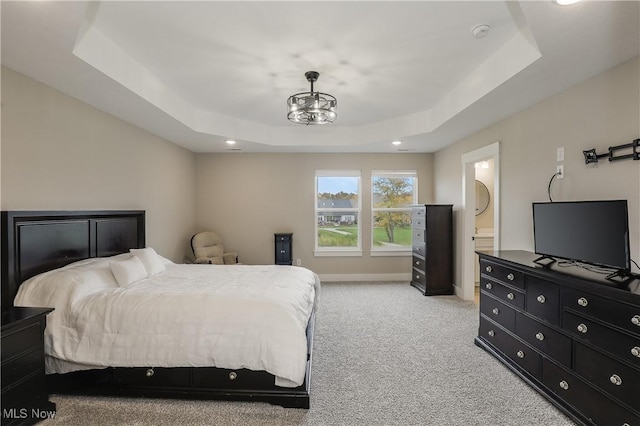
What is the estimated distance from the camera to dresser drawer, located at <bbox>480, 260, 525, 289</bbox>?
2.66 m

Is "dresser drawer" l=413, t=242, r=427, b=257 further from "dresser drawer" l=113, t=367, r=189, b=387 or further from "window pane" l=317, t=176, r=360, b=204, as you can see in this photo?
"dresser drawer" l=113, t=367, r=189, b=387

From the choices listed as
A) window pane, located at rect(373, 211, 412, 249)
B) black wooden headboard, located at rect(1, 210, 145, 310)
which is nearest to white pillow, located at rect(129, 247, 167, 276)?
black wooden headboard, located at rect(1, 210, 145, 310)

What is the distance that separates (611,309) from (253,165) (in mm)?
5188

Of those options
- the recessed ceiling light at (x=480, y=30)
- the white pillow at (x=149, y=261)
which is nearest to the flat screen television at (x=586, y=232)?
the recessed ceiling light at (x=480, y=30)

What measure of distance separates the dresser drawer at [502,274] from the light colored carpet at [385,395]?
757mm

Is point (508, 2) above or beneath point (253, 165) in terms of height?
above

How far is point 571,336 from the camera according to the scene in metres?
2.13

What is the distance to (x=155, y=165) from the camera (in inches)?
174

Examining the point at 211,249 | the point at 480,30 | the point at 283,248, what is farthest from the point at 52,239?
the point at 480,30

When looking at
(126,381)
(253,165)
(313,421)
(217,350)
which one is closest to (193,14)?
(217,350)

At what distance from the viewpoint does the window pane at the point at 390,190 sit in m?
6.12

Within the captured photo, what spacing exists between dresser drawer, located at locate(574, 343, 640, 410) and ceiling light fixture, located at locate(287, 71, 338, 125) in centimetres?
257

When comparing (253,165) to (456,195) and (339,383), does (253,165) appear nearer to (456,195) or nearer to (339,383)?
(456,195)

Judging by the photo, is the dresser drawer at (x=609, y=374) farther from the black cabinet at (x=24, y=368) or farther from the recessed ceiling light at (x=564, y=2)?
the black cabinet at (x=24, y=368)
